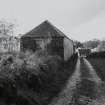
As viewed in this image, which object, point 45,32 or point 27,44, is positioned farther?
point 45,32

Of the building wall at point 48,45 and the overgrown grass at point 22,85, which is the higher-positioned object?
the building wall at point 48,45

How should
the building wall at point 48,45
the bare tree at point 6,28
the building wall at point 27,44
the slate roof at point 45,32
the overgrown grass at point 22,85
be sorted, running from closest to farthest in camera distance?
1. the overgrown grass at point 22,85
2. the building wall at point 48,45
3. the building wall at point 27,44
4. the slate roof at point 45,32
5. the bare tree at point 6,28

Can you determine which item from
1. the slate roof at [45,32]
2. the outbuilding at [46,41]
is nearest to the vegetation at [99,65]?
the outbuilding at [46,41]

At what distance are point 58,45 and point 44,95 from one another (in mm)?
16621

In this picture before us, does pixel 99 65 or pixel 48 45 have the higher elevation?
pixel 48 45

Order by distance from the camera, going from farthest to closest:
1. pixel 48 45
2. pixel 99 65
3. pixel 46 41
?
1. pixel 99 65
2. pixel 46 41
3. pixel 48 45

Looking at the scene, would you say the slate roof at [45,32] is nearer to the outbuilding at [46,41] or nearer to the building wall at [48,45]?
the outbuilding at [46,41]

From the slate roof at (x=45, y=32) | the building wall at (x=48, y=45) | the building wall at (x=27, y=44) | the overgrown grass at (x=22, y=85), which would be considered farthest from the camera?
the slate roof at (x=45, y=32)

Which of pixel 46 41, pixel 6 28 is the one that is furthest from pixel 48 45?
pixel 6 28

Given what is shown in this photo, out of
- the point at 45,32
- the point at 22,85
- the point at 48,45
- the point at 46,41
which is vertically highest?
the point at 45,32

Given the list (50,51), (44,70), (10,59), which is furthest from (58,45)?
(10,59)

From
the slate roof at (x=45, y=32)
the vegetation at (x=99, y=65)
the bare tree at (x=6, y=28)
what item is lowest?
the vegetation at (x=99, y=65)

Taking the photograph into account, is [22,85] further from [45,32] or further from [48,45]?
[45,32]

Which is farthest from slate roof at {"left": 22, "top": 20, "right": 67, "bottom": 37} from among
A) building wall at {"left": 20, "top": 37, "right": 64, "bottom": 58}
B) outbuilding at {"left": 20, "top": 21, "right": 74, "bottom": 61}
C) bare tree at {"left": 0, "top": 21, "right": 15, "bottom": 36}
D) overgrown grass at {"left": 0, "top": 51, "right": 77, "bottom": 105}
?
bare tree at {"left": 0, "top": 21, "right": 15, "bottom": 36}
